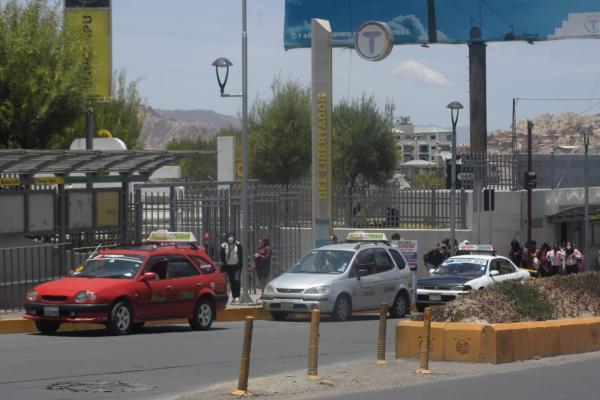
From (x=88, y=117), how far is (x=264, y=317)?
862 centimetres

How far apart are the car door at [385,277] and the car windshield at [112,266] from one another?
6.47m

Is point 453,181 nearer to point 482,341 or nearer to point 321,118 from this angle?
point 321,118

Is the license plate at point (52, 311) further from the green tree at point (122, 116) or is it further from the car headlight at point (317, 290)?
the green tree at point (122, 116)

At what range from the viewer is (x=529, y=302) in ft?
54.9

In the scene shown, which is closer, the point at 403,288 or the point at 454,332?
the point at 454,332

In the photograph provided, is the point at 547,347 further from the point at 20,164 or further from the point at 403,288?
the point at 20,164

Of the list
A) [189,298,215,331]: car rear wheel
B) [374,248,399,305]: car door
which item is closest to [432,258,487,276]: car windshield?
[374,248,399,305]: car door

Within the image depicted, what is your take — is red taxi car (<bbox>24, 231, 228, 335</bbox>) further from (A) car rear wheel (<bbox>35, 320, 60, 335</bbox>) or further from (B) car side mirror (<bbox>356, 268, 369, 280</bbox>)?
(B) car side mirror (<bbox>356, 268, 369, 280</bbox>)

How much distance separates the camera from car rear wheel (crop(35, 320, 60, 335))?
1844cm

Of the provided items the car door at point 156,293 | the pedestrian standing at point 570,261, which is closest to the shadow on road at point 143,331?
the car door at point 156,293

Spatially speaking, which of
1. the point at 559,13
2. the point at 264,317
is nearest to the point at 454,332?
the point at 264,317

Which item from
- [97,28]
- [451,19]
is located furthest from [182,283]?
[451,19]

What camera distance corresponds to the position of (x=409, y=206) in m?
36.3

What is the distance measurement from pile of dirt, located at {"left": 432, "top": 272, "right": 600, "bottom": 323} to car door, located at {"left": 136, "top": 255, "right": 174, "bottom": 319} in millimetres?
5297
